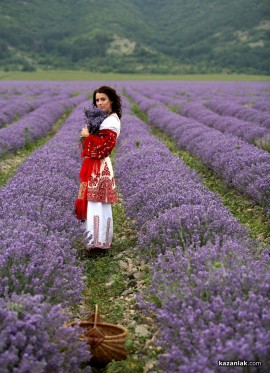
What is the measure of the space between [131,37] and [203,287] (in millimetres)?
87087

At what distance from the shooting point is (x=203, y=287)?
256 cm

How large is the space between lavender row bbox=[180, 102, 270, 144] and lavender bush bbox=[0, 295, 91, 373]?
753cm

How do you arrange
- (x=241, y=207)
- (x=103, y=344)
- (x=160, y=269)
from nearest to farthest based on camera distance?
(x=103, y=344), (x=160, y=269), (x=241, y=207)

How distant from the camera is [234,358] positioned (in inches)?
79.7

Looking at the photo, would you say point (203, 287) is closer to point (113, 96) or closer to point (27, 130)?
point (113, 96)

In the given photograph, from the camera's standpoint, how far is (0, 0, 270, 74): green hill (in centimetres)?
7206

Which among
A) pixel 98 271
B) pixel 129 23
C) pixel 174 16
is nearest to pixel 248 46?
pixel 129 23

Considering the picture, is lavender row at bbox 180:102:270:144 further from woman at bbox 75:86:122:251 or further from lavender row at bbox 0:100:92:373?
lavender row at bbox 0:100:92:373

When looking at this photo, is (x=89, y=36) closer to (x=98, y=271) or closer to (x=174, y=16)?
(x=174, y=16)

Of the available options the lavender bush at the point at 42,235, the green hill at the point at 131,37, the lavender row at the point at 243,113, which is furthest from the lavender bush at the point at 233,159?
the green hill at the point at 131,37

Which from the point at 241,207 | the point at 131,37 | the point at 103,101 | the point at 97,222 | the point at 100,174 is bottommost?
the point at 241,207

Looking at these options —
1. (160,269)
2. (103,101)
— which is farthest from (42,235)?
(103,101)

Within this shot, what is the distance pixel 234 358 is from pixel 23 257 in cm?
154

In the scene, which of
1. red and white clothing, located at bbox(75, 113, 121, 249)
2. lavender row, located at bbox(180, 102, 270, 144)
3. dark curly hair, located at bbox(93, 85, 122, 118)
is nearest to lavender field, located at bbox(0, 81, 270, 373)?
red and white clothing, located at bbox(75, 113, 121, 249)
